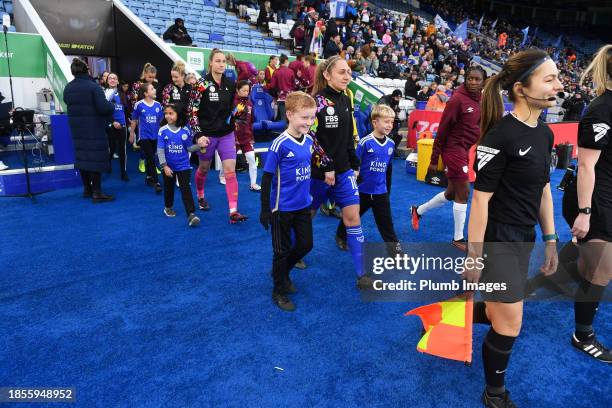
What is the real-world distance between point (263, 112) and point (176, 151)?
238 inches

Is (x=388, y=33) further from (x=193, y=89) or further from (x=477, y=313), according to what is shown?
(x=477, y=313)

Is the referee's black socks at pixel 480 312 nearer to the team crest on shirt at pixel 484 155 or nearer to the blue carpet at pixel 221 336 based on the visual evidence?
the blue carpet at pixel 221 336

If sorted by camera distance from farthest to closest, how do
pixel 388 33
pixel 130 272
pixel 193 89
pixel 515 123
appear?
pixel 388 33
pixel 193 89
pixel 130 272
pixel 515 123

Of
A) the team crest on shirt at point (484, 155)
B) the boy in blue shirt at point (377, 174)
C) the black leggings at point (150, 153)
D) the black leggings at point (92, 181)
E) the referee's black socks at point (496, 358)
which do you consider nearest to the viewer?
the team crest on shirt at point (484, 155)

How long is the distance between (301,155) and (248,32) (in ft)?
41.9

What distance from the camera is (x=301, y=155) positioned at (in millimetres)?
3277

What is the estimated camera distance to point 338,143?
12.0ft

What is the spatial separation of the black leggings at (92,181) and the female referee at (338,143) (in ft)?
12.6

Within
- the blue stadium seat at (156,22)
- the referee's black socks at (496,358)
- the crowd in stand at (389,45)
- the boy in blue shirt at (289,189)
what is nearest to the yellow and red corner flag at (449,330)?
the referee's black socks at (496,358)

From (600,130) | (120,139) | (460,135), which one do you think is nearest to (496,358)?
(600,130)

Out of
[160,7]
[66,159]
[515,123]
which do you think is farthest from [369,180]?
[160,7]

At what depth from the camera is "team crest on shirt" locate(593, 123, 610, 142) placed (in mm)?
2504

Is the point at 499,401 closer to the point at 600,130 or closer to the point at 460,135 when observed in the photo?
the point at 600,130

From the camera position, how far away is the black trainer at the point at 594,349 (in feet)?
9.29
